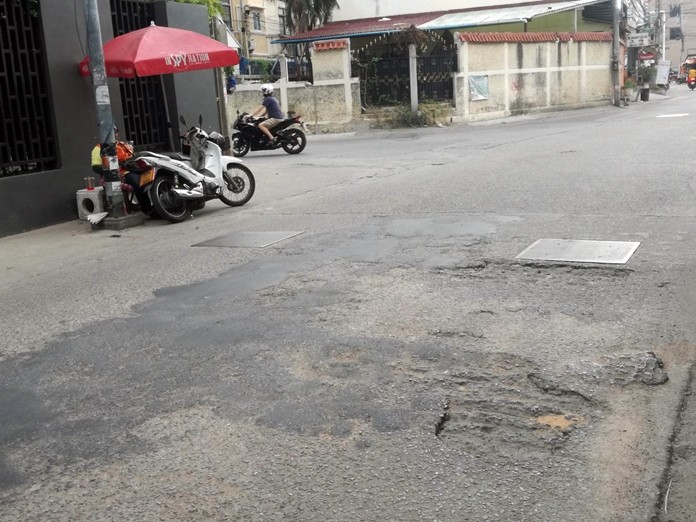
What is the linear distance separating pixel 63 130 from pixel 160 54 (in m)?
1.84

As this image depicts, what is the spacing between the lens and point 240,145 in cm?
2009

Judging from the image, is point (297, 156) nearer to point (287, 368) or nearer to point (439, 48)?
point (439, 48)

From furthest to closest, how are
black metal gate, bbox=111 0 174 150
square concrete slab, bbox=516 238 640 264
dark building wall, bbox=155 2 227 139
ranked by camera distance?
dark building wall, bbox=155 2 227 139 → black metal gate, bbox=111 0 174 150 → square concrete slab, bbox=516 238 640 264

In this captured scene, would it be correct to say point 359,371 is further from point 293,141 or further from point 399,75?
point 399,75

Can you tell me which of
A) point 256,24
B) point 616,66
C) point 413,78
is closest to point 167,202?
point 413,78

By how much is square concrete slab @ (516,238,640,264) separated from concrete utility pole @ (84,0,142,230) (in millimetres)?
5613

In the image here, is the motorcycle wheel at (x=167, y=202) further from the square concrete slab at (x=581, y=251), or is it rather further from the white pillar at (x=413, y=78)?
the white pillar at (x=413, y=78)

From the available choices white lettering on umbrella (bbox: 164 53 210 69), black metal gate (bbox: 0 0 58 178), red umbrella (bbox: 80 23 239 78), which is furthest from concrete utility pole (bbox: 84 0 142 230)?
black metal gate (bbox: 0 0 58 178)

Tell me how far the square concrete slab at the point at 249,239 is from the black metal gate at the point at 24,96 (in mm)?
3377

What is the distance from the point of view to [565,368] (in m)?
4.35

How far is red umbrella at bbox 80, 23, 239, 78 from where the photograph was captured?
10234 millimetres

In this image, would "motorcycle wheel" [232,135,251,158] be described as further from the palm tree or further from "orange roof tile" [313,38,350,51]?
the palm tree

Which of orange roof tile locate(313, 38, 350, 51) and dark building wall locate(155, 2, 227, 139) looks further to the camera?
orange roof tile locate(313, 38, 350, 51)

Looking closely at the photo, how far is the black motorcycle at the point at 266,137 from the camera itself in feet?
63.8
